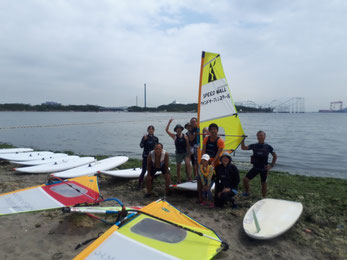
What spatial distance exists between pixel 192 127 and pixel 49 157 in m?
7.07

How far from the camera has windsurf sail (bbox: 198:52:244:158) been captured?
18.9ft

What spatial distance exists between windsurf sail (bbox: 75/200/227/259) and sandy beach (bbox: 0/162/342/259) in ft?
1.56

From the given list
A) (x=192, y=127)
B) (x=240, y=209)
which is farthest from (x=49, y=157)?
(x=240, y=209)

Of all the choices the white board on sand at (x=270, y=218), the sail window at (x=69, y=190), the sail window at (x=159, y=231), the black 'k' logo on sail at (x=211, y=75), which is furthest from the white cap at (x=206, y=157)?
the sail window at (x=69, y=190)

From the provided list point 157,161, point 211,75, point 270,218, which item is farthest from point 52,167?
point 270,218

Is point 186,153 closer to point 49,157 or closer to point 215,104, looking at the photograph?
point 215,104

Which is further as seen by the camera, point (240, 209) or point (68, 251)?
point (240, 209)

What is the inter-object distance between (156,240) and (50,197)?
2.55m

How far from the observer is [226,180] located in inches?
185

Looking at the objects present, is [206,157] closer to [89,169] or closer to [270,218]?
[270,218]

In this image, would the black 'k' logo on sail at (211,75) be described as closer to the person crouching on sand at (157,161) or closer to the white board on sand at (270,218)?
the person crouching on sand at (157,161)

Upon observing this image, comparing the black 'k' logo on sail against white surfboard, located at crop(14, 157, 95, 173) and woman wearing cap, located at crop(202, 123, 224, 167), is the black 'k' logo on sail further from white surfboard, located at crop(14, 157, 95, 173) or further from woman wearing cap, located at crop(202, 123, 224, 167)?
white surfboard, located at crop(14, 157, 95, 173)

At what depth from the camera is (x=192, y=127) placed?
5.95 metres

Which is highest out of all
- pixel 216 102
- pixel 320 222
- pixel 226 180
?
pixel 216 102
